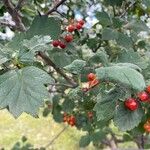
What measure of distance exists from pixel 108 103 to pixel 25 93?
32 cm

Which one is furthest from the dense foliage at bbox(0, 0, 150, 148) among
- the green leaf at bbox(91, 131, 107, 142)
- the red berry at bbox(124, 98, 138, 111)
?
the green leaf at bbox(91, 131, 107, 142)

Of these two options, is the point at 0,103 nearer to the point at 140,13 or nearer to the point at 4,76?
the point at 4,76

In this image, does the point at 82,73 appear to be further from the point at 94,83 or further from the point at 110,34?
the point at 110,34

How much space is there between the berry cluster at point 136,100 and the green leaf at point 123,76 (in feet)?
0.49

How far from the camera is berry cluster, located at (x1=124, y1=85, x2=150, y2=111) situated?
1749mm

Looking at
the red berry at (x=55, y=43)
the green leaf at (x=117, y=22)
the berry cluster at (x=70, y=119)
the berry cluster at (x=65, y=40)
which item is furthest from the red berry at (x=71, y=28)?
the berry cluster at (x=70, y=119)

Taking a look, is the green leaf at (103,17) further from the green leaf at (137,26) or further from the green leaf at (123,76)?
the green leaf at (123,76)

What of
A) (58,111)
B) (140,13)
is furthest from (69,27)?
(58,111)

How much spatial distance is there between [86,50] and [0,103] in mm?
1609

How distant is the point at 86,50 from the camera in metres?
3.20

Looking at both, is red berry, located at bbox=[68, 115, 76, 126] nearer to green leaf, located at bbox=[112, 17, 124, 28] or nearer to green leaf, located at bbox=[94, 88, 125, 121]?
green leaf, located at bbox=[112, 17, 124, 28]

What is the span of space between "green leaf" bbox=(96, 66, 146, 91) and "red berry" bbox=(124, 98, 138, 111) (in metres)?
0.14

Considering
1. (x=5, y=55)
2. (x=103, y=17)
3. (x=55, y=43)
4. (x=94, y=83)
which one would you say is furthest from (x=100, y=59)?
(x=103, y=17)

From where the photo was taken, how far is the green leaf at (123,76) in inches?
61.7
